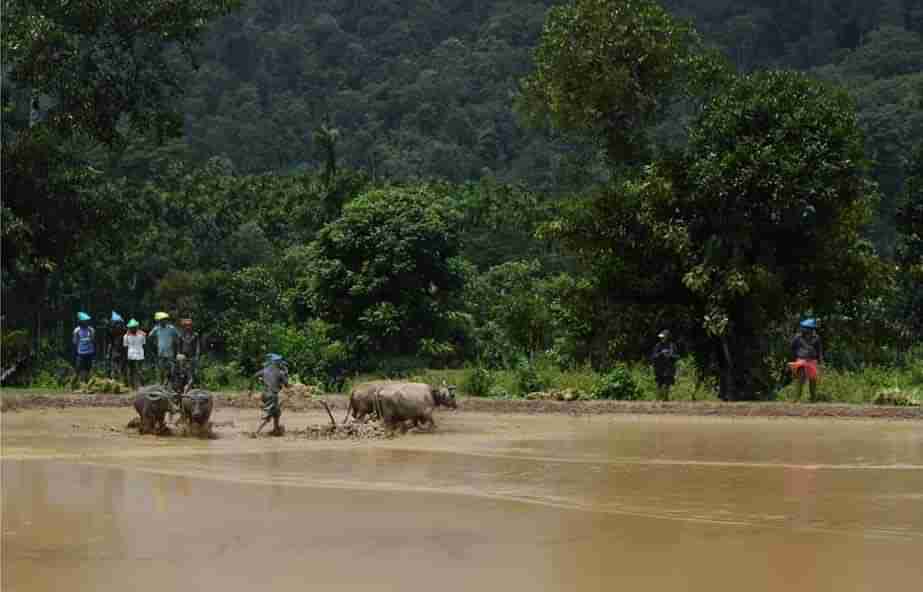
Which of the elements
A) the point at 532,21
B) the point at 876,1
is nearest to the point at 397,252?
the point at 532,21

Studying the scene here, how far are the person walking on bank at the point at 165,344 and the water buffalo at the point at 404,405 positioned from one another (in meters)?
4.12

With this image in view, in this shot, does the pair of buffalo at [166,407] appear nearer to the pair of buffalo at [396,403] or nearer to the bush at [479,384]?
the pair of buffalo at [396,403]

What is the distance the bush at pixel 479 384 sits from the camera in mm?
23297

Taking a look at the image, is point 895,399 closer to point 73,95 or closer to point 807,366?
point 807,366

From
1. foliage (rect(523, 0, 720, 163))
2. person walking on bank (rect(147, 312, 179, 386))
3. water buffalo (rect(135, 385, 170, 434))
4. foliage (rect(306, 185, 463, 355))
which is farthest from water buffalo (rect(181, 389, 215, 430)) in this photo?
foliage (rect(306, 185, 463, 355))

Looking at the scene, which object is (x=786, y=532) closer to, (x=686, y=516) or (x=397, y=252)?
(x=686, y=516)

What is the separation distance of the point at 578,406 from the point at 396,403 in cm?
442

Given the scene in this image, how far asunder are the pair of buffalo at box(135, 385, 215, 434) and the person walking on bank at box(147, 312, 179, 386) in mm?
2809

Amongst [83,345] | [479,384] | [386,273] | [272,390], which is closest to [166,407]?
[272,390]

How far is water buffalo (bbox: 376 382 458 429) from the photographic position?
17.4 meters

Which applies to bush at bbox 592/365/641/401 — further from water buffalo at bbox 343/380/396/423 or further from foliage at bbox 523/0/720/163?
water buffalo at bbox 343/380/396/423

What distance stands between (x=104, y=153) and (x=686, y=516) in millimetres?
51851

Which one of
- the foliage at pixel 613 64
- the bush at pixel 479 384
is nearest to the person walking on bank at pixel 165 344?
the bush at pixel 479 384

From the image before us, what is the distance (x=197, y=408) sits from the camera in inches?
657
